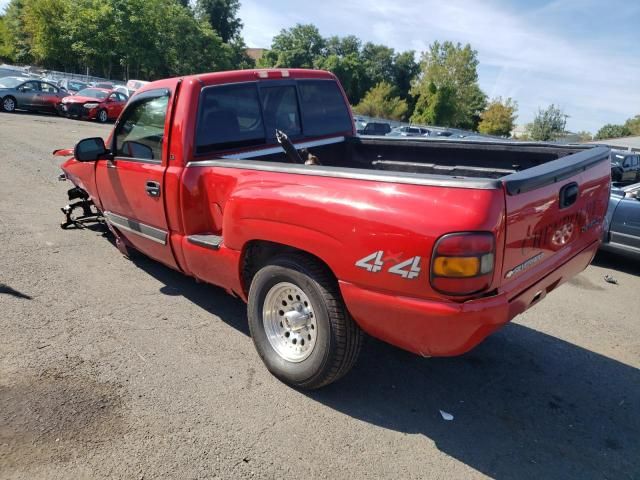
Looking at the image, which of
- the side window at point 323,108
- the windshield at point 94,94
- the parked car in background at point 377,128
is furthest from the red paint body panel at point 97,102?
the side window at point 323,108

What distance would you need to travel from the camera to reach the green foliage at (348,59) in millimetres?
72062

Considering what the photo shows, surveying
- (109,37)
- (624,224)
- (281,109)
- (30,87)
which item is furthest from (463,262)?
(109,37)

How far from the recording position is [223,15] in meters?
80.6

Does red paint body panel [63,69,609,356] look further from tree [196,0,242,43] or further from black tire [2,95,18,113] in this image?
tree [196,0,242,43]

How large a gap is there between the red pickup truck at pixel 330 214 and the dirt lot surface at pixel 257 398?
394 millimetres

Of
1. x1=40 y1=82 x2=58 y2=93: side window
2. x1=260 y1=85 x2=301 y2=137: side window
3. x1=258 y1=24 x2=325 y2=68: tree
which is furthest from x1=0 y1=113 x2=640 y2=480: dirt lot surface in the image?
x1=258 y1=24 x2=325 y2=68: tree

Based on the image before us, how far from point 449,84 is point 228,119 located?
6142 cm

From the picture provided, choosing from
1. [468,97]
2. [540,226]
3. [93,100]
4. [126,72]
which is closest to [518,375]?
[540,226]

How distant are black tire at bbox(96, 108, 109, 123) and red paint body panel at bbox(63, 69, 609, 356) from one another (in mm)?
20530

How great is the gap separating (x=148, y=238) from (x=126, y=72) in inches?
1998

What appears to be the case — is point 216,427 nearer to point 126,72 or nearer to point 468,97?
point 126,72

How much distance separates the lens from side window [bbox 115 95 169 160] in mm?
4133

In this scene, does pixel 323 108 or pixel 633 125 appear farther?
pixel 633 125

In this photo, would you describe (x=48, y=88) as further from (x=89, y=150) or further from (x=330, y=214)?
(x=330, y=214)
